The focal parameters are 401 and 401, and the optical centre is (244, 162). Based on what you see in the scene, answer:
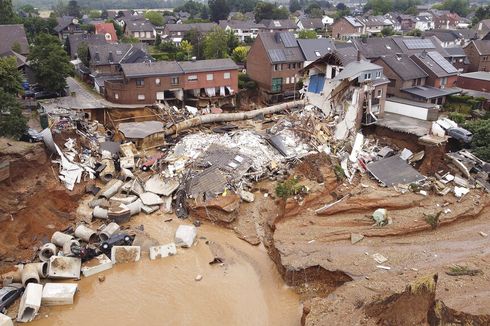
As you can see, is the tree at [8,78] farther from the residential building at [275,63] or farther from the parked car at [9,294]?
the residential building at [275,63]

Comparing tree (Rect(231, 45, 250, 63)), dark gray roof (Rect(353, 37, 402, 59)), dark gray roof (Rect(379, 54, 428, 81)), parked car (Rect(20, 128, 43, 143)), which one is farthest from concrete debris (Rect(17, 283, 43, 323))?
tree (Rect(231, 45, 250, 63))

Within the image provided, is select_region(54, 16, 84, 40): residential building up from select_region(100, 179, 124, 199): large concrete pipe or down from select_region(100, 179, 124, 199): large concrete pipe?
up

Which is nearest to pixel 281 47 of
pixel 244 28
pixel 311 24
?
pixel 244 28

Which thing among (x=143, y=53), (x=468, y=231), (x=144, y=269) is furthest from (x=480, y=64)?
(x=144, y=269)

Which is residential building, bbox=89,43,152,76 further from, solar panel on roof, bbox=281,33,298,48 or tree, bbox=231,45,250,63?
solar panel on roof, bbox=281,33,298,48

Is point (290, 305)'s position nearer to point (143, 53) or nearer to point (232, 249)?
point (232, 249)

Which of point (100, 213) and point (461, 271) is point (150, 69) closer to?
point (100, 213)
